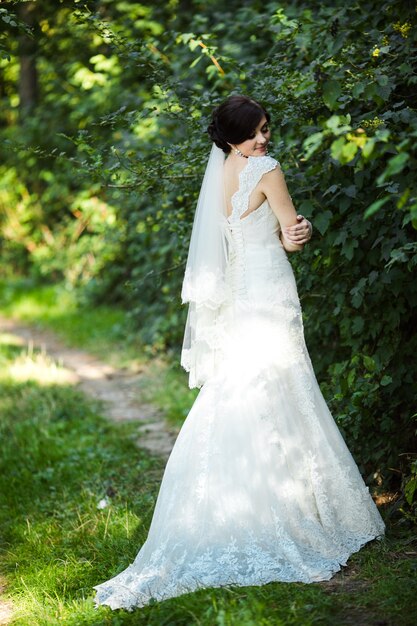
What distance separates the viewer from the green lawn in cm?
288

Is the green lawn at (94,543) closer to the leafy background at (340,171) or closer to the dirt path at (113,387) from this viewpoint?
A: the dirt path at (113,387)

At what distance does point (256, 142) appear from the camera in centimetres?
350

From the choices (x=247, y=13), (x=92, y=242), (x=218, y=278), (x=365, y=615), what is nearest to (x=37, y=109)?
(x=92, y=242)

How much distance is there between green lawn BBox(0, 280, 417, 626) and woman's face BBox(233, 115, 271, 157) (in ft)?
5.92

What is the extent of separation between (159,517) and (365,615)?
3.26ft

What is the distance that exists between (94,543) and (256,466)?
1002 mm

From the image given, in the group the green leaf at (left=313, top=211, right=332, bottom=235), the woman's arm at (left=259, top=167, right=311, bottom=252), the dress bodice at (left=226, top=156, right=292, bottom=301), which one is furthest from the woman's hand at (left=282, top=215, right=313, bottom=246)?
the green leaf at (left=313, top=211, right=332, bottom=235)

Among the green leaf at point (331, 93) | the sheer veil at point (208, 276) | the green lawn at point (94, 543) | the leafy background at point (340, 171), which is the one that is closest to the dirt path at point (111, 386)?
the green lawn at point (94, 543)

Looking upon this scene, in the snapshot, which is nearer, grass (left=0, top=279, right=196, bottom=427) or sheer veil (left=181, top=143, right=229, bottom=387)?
sheer veil (left=181, top=143, right=229, bottom=387)

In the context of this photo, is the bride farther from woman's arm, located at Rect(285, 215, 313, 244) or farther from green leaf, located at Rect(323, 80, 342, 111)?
green leaf, located at Rect(323, 80, 342, 111)

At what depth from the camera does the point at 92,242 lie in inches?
431

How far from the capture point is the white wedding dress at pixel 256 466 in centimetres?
325

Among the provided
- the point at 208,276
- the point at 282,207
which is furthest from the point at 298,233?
the point at 208,276

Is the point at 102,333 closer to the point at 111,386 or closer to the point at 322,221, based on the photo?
the point at 111,386
